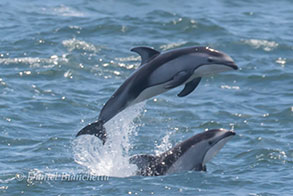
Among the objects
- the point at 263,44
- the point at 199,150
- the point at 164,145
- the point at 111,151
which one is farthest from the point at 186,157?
the point at 263,44

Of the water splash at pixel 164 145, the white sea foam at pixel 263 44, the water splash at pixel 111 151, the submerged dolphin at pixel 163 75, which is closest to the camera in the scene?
the submerged dolphin at pixel 163 75

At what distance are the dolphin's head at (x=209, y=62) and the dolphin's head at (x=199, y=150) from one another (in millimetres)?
1889

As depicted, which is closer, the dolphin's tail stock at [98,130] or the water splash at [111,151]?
the dolphin's tail stock at [98,130]

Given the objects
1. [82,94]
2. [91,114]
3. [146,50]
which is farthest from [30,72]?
[146,50]

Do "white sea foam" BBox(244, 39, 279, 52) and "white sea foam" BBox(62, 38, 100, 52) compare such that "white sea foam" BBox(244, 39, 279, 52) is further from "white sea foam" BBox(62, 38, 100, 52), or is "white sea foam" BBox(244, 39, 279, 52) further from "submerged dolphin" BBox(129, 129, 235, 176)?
"submerged dolphin" BBox(129, 129, 235, 176)

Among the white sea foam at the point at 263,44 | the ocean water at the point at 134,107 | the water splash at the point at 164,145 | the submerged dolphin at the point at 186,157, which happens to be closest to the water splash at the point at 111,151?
the ocean water at the point at 134,107

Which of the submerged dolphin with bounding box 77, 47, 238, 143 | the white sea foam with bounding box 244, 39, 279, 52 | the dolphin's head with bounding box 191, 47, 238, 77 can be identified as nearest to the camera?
the submerged dolphin with bounding box 77, 47, 238, 143

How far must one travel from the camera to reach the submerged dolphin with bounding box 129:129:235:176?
15.2 metres

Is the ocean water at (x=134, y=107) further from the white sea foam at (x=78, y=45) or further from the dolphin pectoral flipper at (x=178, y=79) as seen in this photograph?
the dolphin pectoral flipper at (x=178, y=79)

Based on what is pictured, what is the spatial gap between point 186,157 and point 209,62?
7.29 feet

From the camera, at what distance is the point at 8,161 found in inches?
658

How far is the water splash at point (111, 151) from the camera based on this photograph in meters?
15.6

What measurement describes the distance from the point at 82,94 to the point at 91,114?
1544 mm

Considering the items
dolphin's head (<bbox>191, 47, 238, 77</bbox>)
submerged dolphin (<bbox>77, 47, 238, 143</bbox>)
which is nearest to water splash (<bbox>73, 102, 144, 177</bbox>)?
submerged dolphin (<bbox>77, 47, 238, 143</bbox>)
